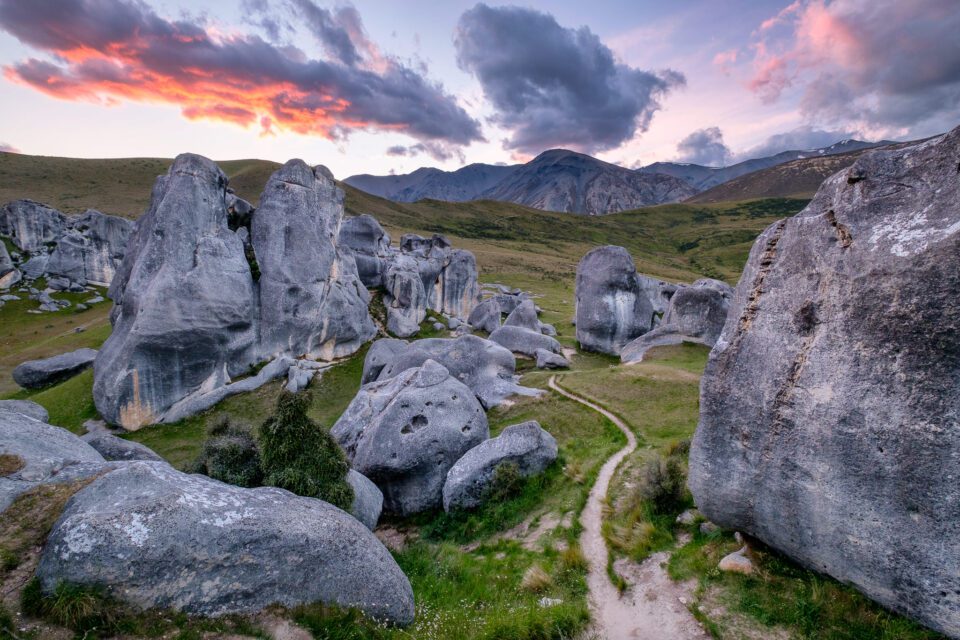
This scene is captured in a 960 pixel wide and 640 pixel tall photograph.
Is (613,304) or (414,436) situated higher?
(613,304)

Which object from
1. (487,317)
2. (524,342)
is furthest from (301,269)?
(487,317)

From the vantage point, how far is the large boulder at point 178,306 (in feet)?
97.7

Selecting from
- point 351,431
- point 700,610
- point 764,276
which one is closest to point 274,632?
point 700,610

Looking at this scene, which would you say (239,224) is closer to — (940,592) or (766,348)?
(766,348)

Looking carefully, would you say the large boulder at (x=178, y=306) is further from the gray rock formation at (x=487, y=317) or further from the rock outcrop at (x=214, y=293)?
the gray rock formation at (x=487, y=317)

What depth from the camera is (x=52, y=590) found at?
7.67 meters

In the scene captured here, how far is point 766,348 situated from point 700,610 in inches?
264

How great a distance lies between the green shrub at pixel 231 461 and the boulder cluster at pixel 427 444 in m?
5.85

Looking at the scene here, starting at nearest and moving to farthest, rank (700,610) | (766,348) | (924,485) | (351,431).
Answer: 1. (924,485)
2. (700,610)
3. (766,348)
4. (351,431)

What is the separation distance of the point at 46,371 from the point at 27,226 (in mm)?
65896

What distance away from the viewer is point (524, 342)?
1727 inches

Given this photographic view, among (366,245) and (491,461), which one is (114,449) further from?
(366,245)

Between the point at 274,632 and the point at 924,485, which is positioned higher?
the point at 924,485

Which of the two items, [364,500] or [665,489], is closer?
[665,489]
